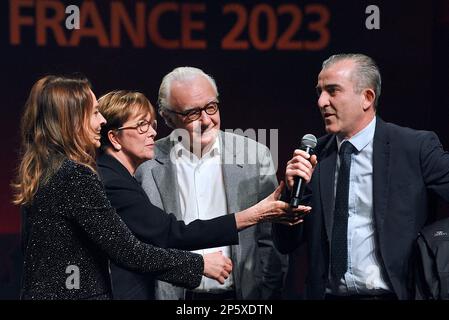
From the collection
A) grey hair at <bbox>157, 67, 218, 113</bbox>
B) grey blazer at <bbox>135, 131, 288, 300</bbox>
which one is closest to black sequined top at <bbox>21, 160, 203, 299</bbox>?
grey blazer at <bbox>135, 131, 288, 300</bbox>

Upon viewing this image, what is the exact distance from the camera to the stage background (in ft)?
14.9

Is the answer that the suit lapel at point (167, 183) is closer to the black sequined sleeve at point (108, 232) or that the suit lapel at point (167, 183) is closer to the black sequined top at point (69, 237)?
the black sequined sleeve at point (108, 232)

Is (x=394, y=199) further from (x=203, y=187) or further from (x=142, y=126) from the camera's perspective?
(x=142, y=126)

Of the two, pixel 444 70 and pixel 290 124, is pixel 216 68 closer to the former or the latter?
pixel 290 124

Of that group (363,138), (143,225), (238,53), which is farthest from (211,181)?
(238,53)

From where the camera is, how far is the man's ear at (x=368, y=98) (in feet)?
10.6

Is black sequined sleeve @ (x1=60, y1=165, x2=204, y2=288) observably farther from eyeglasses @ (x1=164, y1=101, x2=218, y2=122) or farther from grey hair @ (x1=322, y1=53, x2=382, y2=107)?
grey hair @ (x1=322, y1=53, x2=382, y2=107)

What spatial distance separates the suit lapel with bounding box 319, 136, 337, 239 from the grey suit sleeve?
1.04ft

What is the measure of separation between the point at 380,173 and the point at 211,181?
0.75 meters

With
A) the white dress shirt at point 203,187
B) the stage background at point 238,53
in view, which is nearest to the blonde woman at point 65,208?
the white dress shirt at point 203,187

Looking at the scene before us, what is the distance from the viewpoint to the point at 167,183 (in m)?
3.50

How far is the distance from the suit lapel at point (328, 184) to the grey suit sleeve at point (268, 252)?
0.32 m

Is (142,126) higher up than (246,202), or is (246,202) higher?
(142,126)

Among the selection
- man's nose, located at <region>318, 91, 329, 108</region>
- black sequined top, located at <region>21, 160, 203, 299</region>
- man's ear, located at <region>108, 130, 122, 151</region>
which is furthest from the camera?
man's nose, located at <region>318, 91, 329, 108</region>
